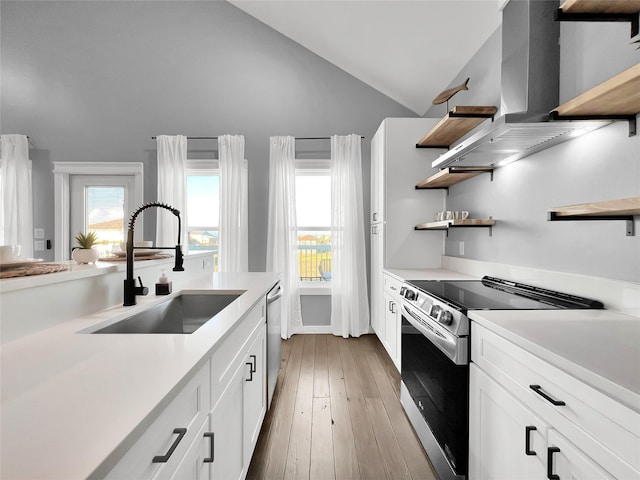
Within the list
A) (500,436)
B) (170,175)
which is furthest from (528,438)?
(170,175)

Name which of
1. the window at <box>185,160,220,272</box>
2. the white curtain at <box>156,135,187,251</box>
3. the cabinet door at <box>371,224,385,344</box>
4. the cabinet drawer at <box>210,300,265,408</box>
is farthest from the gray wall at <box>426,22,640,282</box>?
the white curtain at <box>156,135,187,251</box>

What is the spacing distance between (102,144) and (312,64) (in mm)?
2940

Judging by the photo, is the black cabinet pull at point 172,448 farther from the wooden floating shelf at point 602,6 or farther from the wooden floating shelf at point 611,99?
the wooden floating shelf at point 602,6

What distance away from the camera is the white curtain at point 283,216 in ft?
13.3

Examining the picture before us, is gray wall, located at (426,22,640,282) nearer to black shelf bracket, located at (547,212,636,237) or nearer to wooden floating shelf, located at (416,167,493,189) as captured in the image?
black shelf bracket, located at (547,212,636,237)

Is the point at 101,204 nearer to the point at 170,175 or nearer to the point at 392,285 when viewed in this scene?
the point at 170,175

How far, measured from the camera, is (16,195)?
4.03m

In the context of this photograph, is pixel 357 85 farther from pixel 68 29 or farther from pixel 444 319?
pixel 68 29

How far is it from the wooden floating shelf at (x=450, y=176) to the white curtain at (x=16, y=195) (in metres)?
4.76

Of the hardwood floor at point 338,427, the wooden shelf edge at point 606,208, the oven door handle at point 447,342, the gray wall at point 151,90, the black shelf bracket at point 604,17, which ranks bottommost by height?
the hardwood floor at point 338,427

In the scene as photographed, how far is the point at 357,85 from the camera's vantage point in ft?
13.7

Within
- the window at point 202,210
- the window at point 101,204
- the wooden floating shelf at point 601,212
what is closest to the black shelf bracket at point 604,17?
the wooden floating shelf at point 601,212

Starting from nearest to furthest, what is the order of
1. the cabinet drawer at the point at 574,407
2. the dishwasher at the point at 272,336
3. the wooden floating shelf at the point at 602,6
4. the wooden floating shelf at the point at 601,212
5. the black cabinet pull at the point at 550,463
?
the cabinet drawer at the point at 574,407, the black cabinet pull at the point at 550,463, the wooden floating shelf at the point at 601,212, the wooden floating shelf at the point at 602,6, the dishwasher at the point at 272,336

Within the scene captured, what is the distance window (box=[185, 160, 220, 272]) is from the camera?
424cm
